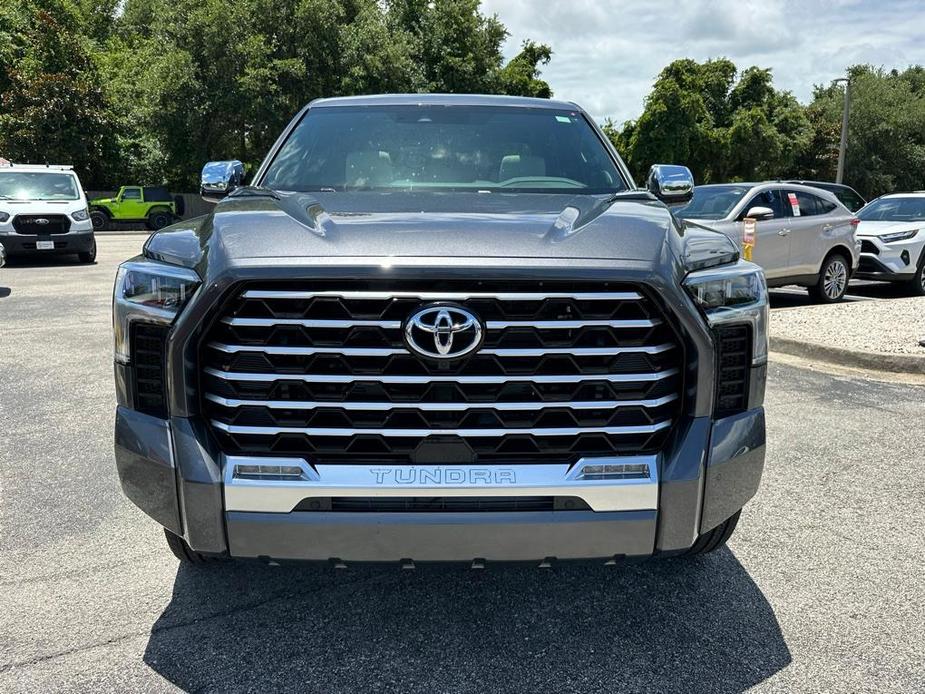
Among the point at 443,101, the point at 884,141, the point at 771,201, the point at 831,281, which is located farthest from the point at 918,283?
the point at 884,141

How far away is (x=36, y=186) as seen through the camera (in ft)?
54.2

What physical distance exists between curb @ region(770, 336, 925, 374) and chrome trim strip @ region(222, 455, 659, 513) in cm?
611

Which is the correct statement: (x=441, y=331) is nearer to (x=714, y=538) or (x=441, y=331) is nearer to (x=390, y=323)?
(x=390, y=323)

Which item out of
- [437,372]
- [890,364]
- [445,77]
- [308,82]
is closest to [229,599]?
[437,372]

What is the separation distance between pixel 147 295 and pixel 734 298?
1.80 m

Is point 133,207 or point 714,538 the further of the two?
point 133,207

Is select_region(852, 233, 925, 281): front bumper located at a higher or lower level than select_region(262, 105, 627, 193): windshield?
lower

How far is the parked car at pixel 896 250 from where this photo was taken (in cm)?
1257

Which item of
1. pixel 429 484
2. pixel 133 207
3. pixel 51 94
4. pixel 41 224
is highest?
pixel 51 94

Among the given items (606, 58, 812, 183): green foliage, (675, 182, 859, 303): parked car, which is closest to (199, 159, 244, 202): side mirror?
(675, 182, 859, 303): parked car

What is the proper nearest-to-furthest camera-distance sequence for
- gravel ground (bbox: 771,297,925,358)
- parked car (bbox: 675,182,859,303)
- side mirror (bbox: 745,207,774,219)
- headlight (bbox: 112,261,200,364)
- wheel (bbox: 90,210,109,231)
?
headlight (bbox: 112,261,200,364) → gravel ground (bbox: 771,297,925,358) → side mirror (bbox: 745,207,774,219) → parked car (bbox: 675,182,859,303) → wheel (bbox: 90,210,109,231)

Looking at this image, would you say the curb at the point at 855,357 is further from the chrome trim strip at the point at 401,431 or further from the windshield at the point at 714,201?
the chrome trim strip at the point at 401,431

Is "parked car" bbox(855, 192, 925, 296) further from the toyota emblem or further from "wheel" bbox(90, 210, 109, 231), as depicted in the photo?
"wheel" bbox(90, 210, 109, 231)

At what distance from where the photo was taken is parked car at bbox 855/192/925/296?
12570mm
